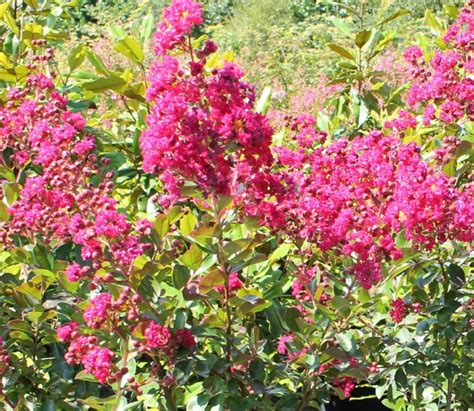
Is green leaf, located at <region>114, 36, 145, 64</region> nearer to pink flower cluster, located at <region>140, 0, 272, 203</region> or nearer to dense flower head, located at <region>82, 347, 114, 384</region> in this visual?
pink flower cluster, located at <region>140, 0, 272, 203</region>

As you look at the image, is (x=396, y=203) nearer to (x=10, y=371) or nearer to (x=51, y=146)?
(x=51, y=146)

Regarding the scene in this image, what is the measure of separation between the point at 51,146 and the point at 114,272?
13.2 inches

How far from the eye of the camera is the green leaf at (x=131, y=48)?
2.72 meters

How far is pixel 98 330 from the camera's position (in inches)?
82.3

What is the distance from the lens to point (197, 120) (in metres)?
1.88

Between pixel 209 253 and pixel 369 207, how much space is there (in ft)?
1.40

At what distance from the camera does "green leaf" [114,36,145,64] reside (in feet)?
8.93

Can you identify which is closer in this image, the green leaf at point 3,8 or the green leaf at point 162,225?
the green leaf at point 162,225

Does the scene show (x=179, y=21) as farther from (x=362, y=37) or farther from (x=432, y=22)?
(x=432, y=22)

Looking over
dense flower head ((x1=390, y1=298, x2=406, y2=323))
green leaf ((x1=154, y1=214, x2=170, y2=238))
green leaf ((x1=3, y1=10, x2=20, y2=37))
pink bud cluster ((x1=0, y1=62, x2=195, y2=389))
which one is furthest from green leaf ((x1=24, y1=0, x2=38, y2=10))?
dense flower head ((x1=390, y1=298, x2=406, y2=323))

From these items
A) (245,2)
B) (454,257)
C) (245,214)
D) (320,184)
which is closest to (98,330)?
(245,214)

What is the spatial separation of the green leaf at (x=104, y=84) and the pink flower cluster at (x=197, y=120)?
65 centimetres

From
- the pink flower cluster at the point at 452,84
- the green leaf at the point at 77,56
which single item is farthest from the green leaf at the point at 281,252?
the green leaf at the point at 77,56

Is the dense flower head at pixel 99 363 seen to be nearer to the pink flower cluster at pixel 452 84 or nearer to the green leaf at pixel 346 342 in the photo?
the green leaf at pixel 346 342
